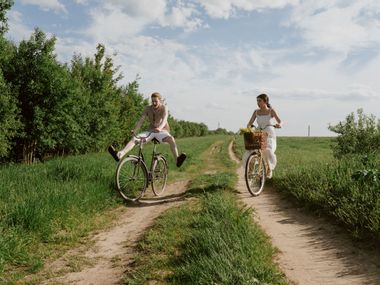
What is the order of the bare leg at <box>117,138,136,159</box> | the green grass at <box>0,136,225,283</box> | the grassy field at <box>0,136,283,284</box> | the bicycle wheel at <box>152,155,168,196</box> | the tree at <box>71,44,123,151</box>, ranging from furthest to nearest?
the tree at <box>71,44,123,151</box>, the bicycle wheel at <box>152,155,168,196</box>, the bare leg at <box>117,138,136,159</box>, the green grass at <box>0,136,225,283</box>, the grassy field at <box>0,136,283,284</box>

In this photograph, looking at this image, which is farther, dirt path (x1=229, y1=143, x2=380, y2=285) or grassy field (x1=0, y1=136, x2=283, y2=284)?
grassy field (x1=0, y1=136, x2=283, y2=284)

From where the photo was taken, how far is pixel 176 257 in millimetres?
4559

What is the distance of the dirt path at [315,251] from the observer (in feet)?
13.5

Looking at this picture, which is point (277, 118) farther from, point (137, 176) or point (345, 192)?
point (137, 176)

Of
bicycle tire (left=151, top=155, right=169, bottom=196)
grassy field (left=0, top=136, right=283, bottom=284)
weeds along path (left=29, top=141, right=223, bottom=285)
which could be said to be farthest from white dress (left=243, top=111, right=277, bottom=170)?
weeds along path (left=29, top=141, right=223, bottom=285)

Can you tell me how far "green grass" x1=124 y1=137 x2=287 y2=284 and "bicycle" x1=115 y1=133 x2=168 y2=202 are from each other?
2130 millimetres

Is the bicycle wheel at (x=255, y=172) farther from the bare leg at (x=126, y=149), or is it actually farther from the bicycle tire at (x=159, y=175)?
the bare leg at (x=126, y=149)

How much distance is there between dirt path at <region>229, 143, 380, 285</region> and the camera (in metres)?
4.12

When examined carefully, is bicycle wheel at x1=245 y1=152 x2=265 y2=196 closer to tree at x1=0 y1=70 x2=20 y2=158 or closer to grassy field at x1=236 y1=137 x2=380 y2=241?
grassy field at x1=236 y1=137 x2=380 y2=241

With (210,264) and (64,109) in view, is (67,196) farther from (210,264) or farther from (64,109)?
(64,109)

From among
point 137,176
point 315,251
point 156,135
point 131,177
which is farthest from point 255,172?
point 315,251

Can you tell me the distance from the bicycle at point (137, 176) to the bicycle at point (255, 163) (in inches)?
85.6

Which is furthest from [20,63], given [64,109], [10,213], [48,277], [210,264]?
[210,264]

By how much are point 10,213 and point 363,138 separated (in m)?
16.2
